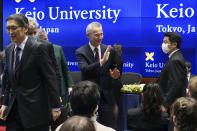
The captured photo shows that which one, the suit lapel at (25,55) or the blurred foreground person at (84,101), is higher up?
the suit lapel at (25,55)

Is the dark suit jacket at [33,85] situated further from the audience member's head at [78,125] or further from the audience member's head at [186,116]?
the audience member's head at [78,125]

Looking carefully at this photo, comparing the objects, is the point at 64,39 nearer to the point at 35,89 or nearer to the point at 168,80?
the point at 168,80

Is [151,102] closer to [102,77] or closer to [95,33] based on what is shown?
[102,77]

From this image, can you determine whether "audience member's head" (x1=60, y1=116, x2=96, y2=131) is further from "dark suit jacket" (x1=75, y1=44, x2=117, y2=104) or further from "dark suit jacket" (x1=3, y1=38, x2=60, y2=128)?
"dark suit jacket" (x1=75, y1=44, x2=117, y2=104)

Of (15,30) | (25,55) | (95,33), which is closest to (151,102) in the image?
(95,33)

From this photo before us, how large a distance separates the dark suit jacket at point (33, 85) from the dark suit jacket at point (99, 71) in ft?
2.93

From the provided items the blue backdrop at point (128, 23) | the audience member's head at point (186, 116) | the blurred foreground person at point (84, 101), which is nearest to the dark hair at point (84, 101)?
the blurred foreground person at point (84, 101)

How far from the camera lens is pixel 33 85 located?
3365 mm

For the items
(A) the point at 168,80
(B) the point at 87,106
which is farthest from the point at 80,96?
(A) the point at 168,80

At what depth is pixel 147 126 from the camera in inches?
133

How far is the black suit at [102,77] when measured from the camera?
14.1 ft

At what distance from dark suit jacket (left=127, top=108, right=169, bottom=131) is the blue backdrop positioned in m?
3.77

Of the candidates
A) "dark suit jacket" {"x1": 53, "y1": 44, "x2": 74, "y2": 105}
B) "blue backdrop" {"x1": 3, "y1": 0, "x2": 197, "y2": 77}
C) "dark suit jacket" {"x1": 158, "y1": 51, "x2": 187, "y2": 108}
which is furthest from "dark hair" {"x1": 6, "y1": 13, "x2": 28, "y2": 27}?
"blue backdrop" {"x1": 3, "y1": 0, "x2": 197, "y2": 77}

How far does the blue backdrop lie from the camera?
6.96 m
